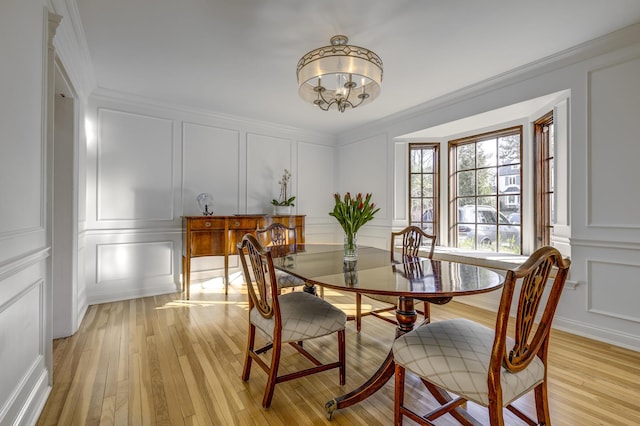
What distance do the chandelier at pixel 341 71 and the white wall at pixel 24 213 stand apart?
1511 mm

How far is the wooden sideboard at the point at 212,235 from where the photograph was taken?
3.71 m

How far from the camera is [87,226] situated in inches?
134

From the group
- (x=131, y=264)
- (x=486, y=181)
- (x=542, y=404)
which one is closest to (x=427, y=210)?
(x=486, y=181)

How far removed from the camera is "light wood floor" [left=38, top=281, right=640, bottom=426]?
162cm

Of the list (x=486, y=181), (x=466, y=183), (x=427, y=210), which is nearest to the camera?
(x=486, y=181)

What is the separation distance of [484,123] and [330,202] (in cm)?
263

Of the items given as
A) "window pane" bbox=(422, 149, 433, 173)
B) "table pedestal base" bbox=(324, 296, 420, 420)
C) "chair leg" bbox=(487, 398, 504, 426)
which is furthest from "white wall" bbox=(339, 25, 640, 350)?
"chair leg" bbox=(487, 398, 504, 426)

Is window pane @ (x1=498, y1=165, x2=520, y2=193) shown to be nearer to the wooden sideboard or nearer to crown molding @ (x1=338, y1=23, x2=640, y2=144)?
crown molding @ (x1=338, y1=23, x2=640, y2=144)

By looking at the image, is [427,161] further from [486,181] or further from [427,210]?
[486,181]

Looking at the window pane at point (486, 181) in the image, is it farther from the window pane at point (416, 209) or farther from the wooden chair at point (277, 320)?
the wooden chair at point (277, 320)

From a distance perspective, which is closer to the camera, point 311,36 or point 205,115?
point 311,36

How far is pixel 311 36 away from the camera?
7.79 ft

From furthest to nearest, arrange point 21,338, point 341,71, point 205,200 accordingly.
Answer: point 205,200 → point 341,71 → point 21,338

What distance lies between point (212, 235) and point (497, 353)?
3342 millimetres
